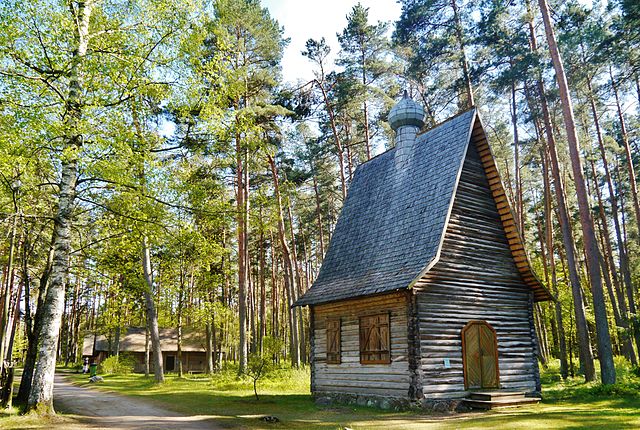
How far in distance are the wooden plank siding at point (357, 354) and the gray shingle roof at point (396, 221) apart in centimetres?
63

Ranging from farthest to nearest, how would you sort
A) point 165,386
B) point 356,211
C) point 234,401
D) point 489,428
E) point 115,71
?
point 165,386
point 356,211
point 234,401
point 115,71
point 489,428

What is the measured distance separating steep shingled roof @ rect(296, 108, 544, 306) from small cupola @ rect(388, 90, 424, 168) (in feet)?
1.11

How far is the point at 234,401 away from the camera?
17.3 meters

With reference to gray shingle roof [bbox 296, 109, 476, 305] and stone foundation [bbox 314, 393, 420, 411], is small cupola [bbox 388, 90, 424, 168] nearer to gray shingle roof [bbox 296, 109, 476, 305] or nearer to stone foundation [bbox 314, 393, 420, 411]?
gray shingle roof [bbox 296, 109, 476, 305]

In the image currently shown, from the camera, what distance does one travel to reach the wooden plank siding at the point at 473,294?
14.4 metres

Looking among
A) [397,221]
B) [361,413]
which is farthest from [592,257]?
[361,413]

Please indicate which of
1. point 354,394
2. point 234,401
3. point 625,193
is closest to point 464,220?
point 354,394

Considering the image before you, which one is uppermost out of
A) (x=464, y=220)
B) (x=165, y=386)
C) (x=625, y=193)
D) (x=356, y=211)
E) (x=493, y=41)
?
(x=493, y=41)

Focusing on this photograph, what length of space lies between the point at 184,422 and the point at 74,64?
8670mm

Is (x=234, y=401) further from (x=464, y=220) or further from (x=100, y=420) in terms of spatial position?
(x=464, y=220)

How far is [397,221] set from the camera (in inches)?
670

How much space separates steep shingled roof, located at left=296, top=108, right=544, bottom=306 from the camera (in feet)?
49.3

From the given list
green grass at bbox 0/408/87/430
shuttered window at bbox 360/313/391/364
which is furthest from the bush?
shuttered window at bbox 360/313/391/364

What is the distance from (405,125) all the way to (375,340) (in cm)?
865
